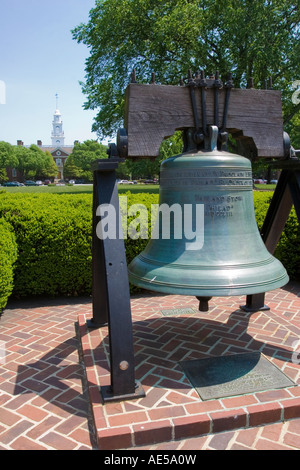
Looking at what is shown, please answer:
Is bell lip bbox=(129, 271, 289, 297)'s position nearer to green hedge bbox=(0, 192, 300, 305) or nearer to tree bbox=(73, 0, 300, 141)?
green hedge bbox=(0, 192, 300, 305)

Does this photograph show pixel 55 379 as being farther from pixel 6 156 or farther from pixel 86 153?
pixel 86 153

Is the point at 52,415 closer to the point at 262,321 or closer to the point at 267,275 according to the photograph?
the point at 267,275

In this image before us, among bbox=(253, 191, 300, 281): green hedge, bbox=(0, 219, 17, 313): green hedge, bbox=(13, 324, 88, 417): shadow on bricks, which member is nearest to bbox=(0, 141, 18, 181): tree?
bbox=(0, 219, 17, 313): green hedge

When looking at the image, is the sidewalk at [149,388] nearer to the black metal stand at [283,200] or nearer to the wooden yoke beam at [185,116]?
the black metal stand at [283,200]

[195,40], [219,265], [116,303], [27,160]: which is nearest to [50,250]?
[116,303]

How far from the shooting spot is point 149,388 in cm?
269

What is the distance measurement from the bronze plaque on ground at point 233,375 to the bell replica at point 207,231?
781mm

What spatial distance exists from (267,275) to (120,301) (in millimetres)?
1035

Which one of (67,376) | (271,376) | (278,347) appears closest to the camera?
(271,376)

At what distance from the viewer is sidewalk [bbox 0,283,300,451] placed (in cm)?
227

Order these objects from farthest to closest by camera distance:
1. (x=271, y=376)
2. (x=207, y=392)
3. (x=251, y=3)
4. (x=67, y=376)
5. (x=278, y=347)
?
(x=251, y=3), (x=278, y=347), (x=67, y=376), (x=271, y=376), (x=207, y=392)

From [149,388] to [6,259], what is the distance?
2.51 metres

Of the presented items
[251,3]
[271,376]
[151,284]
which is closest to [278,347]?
[271,376]
